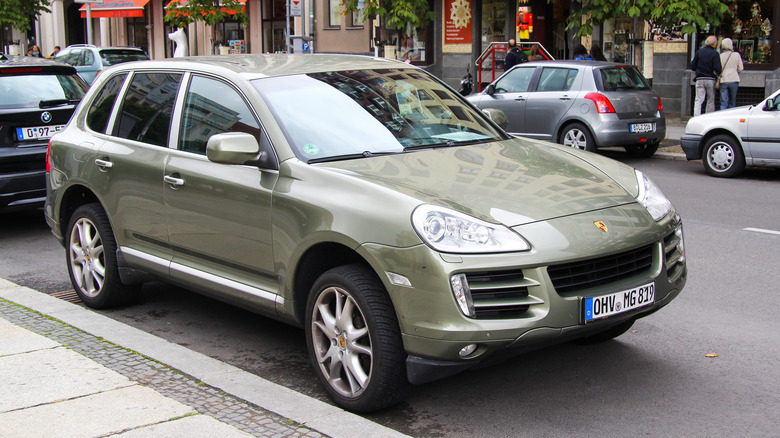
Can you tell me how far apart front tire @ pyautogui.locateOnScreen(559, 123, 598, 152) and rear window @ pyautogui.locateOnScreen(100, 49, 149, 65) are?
562 inches

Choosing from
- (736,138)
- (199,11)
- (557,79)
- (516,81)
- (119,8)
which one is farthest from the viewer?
(119,8)

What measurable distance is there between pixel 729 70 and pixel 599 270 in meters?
15.6

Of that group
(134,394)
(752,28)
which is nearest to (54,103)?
(134,394)

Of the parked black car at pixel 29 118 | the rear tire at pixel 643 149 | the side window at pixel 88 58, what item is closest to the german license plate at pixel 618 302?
the parked black car at pixel 29 118

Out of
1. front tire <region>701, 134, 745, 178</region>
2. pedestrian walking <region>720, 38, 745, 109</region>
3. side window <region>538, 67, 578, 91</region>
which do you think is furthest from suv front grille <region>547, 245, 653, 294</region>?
pedestrian walking <region>720, 38, 745, 109</region>

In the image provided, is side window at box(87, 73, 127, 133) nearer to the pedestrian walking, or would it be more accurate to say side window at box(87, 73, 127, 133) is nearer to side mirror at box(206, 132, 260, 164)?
side mirror at box(206, 132, 260, 164)

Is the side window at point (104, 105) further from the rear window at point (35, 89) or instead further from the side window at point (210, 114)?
the rear window at point (35, 89)

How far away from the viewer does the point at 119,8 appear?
39.9 m

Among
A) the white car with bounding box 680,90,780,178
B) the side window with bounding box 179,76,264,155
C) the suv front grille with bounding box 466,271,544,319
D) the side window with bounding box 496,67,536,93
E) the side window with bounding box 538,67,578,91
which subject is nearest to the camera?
the suv front grille with bounding box 466,271,544,319

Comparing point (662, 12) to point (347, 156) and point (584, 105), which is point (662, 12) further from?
point (347, 156)

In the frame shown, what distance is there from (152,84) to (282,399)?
8.66ft

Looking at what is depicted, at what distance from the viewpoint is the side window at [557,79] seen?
15391 millimetres

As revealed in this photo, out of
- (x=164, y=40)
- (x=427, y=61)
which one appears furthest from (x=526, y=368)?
(x=164, y=40)

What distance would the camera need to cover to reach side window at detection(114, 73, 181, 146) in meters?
5.82
